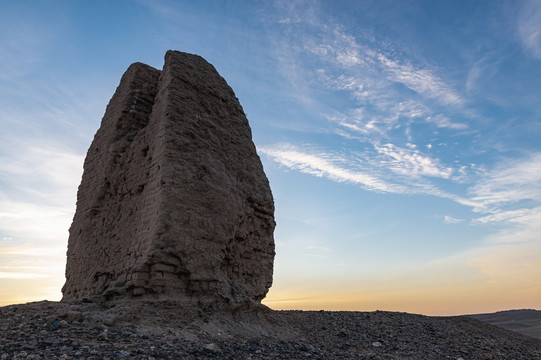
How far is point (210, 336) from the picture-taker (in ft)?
20.7

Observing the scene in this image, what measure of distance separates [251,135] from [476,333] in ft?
31.0

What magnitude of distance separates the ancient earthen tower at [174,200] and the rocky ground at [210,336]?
0.51 metres

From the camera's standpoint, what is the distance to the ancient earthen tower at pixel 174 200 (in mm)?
6887

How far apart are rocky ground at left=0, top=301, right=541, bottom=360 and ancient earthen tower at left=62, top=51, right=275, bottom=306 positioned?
1.66 feet

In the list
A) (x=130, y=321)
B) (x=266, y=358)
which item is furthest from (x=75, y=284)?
(x=266, y=358)

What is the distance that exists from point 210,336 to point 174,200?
2.39m

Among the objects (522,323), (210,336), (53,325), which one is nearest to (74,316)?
(53,325)

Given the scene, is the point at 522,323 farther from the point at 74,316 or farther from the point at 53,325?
the point at 53,325

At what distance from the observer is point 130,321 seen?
19.7ft

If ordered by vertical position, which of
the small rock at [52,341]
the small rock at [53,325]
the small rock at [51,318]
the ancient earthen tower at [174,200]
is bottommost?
the small rock at [52,341]

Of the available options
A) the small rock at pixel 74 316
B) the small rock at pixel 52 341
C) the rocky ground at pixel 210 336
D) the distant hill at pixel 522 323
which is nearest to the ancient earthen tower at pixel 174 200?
the rocky ground at pixel 210 336

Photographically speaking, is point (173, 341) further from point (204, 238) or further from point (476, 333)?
point (476, 333)

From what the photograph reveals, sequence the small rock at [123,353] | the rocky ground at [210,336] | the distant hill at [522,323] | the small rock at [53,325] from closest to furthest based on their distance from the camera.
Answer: the small rock at [123,353]
the rocky ground at [210,336]
the small rock at [53,325]
the distant hill at [522,323]

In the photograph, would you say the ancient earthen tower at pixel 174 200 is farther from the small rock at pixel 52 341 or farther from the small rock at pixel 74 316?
the small rock at pixel 52 341
